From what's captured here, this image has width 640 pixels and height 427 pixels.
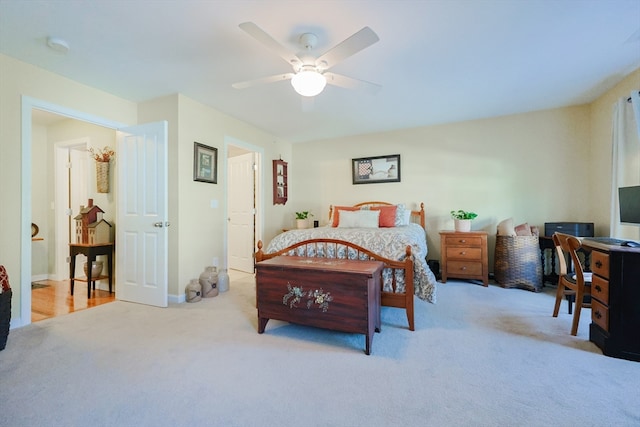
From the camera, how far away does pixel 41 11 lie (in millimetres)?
1911

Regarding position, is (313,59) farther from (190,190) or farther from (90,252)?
(90,252)

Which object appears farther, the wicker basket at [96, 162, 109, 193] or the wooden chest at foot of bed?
the wicker basket at [96, 162, 109, 193]

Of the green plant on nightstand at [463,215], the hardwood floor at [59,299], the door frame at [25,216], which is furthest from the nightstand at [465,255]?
the door frame at [25,216]

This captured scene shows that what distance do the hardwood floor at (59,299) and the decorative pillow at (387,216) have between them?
3.72m

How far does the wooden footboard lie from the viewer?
2402 mm

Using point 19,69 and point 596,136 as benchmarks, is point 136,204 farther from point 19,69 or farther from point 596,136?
point 596,136

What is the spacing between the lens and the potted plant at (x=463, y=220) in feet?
13.2

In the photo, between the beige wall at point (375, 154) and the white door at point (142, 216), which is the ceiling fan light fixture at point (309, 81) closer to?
the white door at point (142, 216)

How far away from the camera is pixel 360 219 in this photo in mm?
4074

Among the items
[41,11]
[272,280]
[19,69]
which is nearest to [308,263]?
[272,280]

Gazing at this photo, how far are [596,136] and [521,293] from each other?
2304mm

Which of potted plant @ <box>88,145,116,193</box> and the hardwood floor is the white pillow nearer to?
the hardwood floor

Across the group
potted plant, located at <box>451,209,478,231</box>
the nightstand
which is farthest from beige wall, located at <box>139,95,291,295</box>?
potted plant, located at <box>451,209,478,231</box>

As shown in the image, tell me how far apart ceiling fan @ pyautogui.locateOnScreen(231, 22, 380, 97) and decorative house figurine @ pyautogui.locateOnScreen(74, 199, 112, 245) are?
9.54 ft
